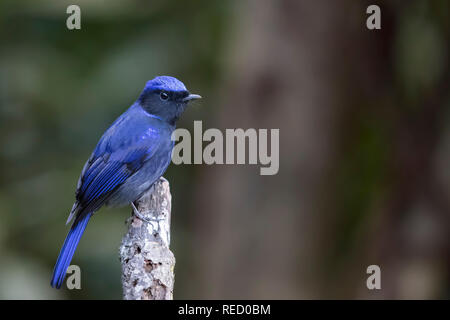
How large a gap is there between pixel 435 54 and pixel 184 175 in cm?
319

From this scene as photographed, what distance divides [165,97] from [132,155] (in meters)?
0.51

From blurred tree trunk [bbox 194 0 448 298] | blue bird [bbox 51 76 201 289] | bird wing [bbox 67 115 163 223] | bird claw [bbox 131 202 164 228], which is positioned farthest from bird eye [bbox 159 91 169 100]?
blurred tree trunk [bbox 194 0 448 298]

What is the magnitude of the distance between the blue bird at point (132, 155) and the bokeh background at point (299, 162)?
1800 mm

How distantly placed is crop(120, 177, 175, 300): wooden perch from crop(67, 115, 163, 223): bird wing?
1.68 ft

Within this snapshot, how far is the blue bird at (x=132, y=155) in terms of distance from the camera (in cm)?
527

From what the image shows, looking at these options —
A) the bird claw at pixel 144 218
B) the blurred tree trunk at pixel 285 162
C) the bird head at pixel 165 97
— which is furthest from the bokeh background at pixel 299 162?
the bird claw at pixel 144 218

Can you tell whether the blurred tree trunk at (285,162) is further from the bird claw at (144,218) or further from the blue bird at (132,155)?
the bird claw at (144,218)

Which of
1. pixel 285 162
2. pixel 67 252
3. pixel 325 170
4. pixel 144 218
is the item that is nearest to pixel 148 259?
pixel 144 218

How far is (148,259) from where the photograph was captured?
4.29 metres

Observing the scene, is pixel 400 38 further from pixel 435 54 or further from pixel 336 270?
pixel 336 270

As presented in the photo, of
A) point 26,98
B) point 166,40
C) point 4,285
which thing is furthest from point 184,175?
point 4,285

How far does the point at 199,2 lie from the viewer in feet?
29.0

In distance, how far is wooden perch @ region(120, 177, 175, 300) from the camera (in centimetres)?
417
